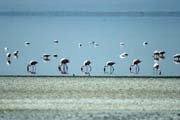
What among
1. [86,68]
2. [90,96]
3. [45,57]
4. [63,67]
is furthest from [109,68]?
[90,96]

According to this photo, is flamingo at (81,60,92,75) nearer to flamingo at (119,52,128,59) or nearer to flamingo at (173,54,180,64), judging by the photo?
flamingo at (173,54,180,64)

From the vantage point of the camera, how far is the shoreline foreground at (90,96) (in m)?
22.4

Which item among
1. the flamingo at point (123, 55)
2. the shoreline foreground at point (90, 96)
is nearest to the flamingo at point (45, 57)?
the flamingo at point (123, 55)

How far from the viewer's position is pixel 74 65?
4150cm

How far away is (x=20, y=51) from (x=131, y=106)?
2828 centimetres

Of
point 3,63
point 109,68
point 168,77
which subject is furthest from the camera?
point 3,63

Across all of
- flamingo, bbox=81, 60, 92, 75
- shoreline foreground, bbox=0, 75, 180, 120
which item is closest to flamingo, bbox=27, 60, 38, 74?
flamingo, bbox=81, 60, 92, 75

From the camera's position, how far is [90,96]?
27.5 metres

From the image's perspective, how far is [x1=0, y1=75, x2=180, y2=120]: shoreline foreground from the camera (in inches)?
883

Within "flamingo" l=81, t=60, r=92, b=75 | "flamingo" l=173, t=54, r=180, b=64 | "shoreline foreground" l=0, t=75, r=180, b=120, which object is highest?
"flamingo" l=173, t=54, r=180, b=64

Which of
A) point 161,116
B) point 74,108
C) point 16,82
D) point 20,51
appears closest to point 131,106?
point 74,108

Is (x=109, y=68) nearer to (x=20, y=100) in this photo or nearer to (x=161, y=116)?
(x=20, y=100)

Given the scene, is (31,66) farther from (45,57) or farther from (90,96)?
(90,96)

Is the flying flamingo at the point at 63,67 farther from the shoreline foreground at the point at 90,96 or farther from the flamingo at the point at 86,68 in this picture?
the shoreline foreground at the point at 90,96
